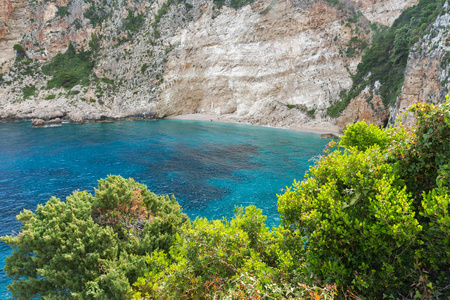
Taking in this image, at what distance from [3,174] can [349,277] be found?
31751mm

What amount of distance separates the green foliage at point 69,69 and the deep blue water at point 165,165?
102 ft

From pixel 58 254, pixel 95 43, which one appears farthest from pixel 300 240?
pixel 95 43

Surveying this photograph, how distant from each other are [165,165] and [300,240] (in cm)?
2411

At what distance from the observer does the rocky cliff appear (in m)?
57.7

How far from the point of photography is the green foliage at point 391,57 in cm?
3816

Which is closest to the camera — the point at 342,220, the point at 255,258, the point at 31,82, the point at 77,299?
the point at 342,220

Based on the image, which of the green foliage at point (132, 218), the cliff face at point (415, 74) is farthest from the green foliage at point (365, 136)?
the cliff face at point (415, 74)

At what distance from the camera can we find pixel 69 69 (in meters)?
79.5

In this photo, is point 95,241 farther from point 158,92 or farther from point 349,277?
point 158,92

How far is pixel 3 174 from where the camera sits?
2495 centimetres

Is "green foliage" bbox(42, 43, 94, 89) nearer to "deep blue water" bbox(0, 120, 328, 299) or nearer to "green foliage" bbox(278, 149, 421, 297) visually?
"deep blue water" bbox(0, 120, 328, 299)

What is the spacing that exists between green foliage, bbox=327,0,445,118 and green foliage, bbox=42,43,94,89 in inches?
2890

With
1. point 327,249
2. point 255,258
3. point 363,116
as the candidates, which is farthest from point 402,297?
point 363,116

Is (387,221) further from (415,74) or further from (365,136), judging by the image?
(415,74)
